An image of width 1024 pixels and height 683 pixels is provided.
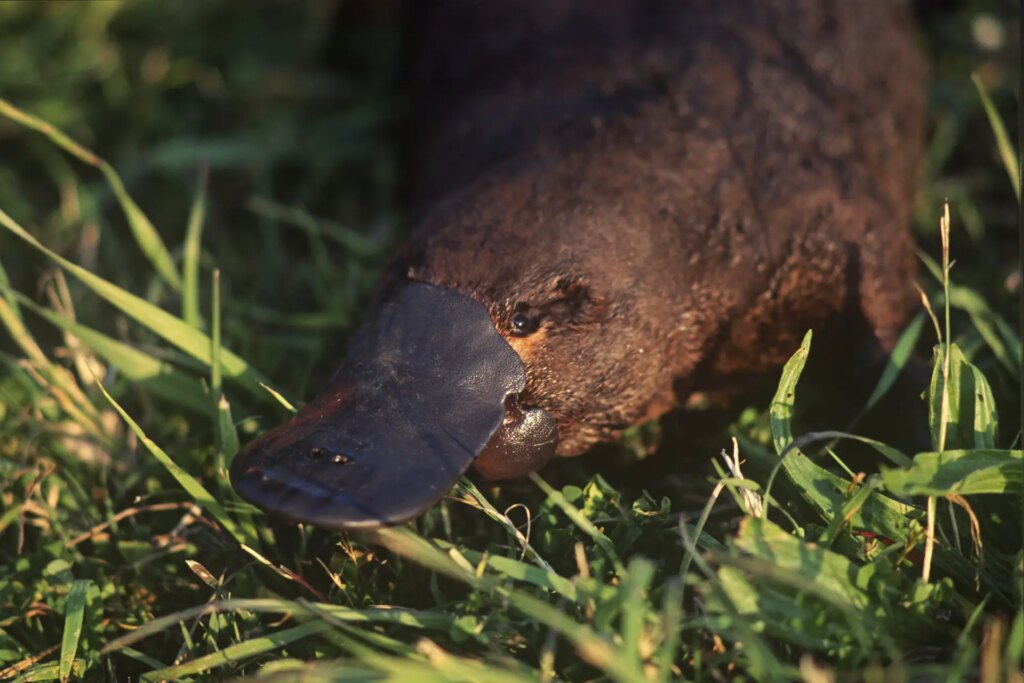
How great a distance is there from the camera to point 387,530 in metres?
1.72

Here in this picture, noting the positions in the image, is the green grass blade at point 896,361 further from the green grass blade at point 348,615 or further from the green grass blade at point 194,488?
the green grass blade at point 194,488

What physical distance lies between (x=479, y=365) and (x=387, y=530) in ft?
1.04

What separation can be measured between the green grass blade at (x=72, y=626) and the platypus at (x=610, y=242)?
43cm

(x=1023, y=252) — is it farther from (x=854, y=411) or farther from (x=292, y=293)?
(x=292, y=293)

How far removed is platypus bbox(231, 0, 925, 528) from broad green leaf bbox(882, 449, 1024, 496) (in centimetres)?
57

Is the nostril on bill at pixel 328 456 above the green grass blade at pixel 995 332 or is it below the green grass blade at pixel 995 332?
above

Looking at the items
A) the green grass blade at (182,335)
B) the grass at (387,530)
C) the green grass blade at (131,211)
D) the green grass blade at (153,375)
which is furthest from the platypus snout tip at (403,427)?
the green grass blade at (131,211)

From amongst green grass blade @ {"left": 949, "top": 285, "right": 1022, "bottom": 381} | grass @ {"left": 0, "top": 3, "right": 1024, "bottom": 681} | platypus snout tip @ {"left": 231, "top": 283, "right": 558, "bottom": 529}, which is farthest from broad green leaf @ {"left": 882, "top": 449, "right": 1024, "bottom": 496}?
platypus snout tip @ {"left": 231, "top": 283, "right": 558, "bottom": 529}

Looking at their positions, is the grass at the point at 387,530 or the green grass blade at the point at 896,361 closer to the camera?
the grass at the point at 387,530

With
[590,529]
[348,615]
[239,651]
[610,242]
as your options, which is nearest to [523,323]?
[610,242]

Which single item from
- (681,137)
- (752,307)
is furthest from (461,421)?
(681,137)

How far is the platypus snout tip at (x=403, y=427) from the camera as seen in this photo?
1.55m

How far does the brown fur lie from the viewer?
1936 mm

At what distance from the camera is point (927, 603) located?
1.55 metres
